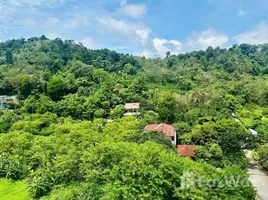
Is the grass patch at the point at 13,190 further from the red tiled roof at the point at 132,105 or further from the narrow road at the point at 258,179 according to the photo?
the red tiled roof at the point at 132,105

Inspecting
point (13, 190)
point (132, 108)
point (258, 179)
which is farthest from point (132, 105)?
point (13, 190)

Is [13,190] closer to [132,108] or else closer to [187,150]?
[187,150]

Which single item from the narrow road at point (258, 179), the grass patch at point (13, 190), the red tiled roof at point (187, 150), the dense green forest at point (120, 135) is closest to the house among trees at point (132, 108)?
the dense green forest at point (120, 135)

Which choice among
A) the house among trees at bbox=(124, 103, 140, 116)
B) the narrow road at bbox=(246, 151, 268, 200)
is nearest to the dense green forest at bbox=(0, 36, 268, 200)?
the narrow road at bbox=(246, 151, 268, 200)

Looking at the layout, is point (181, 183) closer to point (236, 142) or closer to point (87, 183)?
point (87, 183)

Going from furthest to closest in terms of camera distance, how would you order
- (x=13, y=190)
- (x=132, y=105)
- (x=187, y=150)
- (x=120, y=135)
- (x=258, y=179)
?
(x=132, y=105) < (x=187, y=150) < (x=120, y=135) < (x=258, y=179) < (x=13, y=190)

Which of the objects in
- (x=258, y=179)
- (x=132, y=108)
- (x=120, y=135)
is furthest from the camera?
(x=132, y=108)
